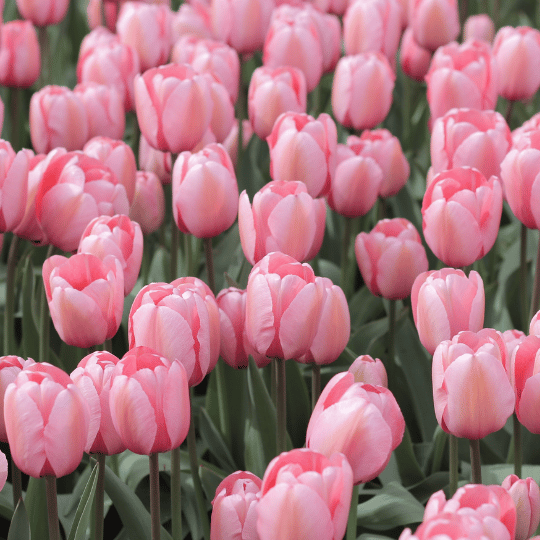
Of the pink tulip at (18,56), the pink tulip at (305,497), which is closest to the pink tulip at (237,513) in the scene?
the pink tulip at (305,497)

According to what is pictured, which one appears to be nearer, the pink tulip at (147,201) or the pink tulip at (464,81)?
the pink tulip at (147,201)

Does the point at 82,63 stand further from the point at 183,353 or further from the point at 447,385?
the point at 447,385

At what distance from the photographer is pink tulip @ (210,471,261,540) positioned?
0.73m

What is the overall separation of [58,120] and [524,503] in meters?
1.09

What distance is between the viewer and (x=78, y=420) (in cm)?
69

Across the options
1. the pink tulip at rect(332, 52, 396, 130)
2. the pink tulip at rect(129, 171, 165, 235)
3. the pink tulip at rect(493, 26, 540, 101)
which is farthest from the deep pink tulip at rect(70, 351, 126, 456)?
the pink tulip at rect(493, 26, 540, 101)

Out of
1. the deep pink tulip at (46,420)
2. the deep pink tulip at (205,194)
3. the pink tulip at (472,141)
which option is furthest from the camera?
the pink tulip at (472,141)

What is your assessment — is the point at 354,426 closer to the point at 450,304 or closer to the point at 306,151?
the point at 450,304

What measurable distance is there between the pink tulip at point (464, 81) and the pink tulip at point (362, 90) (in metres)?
0.10

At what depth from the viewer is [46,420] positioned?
0.70 meters

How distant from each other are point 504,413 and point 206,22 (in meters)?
1.87

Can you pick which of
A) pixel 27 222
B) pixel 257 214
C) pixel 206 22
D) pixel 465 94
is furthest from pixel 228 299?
pixel 206 22

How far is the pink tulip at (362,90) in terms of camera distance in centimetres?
158

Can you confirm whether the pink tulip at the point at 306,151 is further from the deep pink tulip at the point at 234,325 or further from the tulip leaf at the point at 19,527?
the tulip leaf at the point at 19,527
